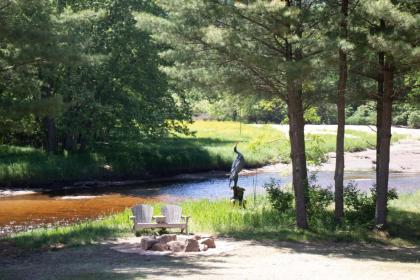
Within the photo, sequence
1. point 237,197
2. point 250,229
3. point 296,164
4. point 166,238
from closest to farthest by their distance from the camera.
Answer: point 166,238 < point 296,164 < point 250,229 < point 237,197

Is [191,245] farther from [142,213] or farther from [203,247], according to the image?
[142,213]

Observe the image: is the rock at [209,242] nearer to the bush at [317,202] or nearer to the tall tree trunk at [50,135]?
the bush at [317,202]

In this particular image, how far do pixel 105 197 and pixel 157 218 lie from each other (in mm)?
12000

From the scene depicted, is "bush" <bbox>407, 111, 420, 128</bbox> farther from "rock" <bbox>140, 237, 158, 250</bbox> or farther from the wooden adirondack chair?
"rock" <bbox>140, 237, 158, 250</bbox>

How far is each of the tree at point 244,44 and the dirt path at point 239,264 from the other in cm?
243

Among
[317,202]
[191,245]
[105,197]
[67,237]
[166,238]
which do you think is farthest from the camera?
[105,197]

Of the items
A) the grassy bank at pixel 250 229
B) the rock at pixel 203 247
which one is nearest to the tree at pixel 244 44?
the grassy bank at pixel 250 229

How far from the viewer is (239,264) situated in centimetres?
1172

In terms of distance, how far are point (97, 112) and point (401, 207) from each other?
16.4m

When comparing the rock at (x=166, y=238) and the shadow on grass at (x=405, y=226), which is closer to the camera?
the rock at (x=166, y=238)

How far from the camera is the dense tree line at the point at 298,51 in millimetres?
13609

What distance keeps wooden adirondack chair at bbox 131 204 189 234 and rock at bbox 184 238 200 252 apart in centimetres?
201

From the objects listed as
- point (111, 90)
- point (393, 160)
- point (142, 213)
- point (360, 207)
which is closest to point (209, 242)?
point (142, 213)

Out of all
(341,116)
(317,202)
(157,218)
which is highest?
(341,116)
